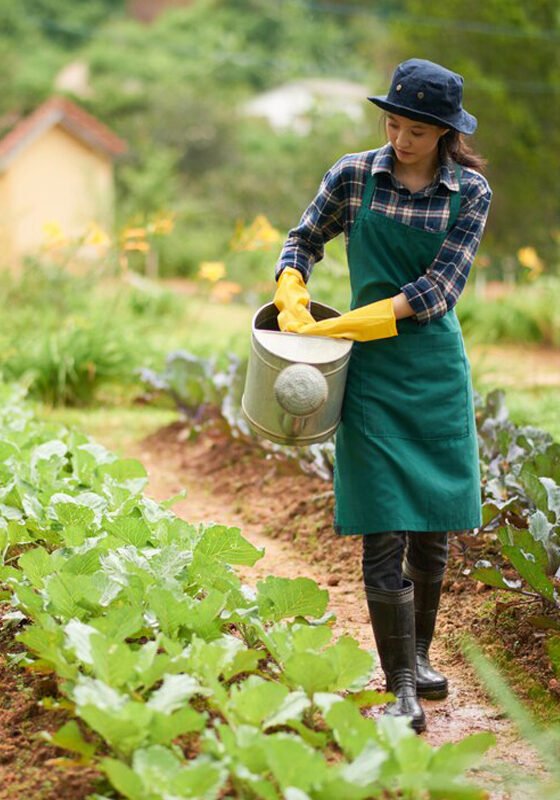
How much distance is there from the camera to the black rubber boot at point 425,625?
3111mm

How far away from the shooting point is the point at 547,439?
4.46 metres

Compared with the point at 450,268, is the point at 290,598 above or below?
below

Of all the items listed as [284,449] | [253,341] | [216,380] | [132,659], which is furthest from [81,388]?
[132,659]

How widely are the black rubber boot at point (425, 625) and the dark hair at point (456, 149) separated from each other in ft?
3.47

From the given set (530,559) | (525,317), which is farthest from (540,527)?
(525,317)

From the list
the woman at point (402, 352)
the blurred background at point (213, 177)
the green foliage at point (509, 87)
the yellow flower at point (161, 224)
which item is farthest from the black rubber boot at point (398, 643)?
the green foliage at point (509, 87)

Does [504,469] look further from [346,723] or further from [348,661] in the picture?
[346,723]

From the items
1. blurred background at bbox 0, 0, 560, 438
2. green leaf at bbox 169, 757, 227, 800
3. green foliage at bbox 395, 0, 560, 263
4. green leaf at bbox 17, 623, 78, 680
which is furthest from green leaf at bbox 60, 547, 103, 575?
green foliage at bbox 395, 0, 560, 263

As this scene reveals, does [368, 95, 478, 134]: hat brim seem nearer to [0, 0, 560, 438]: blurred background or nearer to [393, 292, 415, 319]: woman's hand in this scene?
[393, 292, 415, 319]: woman's hand

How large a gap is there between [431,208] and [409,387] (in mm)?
437

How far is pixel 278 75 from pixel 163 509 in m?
40.1

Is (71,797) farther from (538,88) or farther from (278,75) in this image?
(278,75)

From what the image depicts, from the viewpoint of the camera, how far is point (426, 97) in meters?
2.74

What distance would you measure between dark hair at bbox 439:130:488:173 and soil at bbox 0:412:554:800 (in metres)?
1.36
